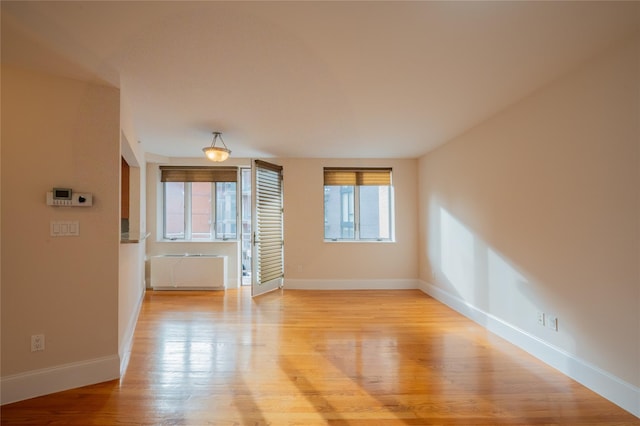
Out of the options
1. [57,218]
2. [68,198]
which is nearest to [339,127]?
[68,198]

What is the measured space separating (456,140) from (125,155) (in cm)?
420

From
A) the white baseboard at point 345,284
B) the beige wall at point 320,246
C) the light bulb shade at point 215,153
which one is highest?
the light bulb shade at point 215,153

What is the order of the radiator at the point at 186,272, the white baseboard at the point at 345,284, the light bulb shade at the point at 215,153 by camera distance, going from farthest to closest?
1. the white baseboard at the point at 345,284
2. the radiator at the point at 186,272
3. the light bulb shade at the point at 215,153

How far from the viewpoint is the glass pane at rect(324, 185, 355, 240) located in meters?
5.55

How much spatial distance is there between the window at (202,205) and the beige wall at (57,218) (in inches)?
123

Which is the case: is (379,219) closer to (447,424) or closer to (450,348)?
(450,348)

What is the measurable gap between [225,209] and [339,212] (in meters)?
2.13

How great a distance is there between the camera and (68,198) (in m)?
2.22

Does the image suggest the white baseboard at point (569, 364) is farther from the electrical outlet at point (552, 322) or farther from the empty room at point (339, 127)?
the electrical outlet at point (552, 322)

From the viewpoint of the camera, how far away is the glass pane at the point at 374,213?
18.4 ft

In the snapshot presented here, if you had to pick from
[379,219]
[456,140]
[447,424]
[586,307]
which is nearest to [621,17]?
[586,307]

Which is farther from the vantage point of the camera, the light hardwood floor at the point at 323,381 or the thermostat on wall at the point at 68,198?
the thermostat on wall at the point at 68,198

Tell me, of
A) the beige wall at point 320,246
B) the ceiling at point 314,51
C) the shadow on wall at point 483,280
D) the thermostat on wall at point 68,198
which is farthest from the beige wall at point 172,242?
the shadow on wall at point 483,280

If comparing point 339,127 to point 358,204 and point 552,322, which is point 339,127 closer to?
point 358,204
